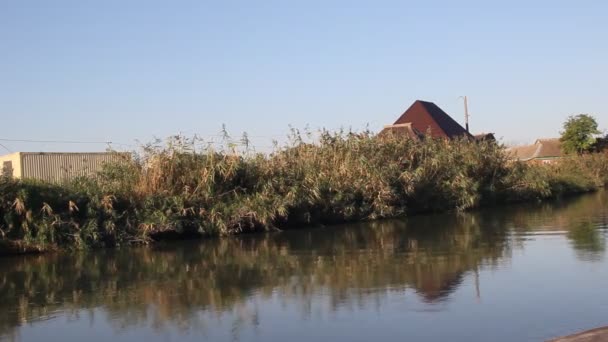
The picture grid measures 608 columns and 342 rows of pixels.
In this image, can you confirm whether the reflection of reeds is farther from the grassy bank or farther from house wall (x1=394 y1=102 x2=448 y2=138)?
house wall (x1=394 y1=102 x2=448 y2=138)

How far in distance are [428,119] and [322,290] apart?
1631 inches

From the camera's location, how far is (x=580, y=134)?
60.3 meters

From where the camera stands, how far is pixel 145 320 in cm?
955

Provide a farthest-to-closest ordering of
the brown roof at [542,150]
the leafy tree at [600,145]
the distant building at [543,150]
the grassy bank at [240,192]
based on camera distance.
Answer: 1. the brown roof at [542,150]
2. the distant building at [543,150]
3. the leafy tree at [600,145]
4. the grassy bank at [240,192]

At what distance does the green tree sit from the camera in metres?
59.8

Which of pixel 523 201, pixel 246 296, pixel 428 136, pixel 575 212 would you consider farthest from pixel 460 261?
pixel 523 201

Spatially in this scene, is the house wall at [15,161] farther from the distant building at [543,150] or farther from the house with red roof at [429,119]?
the distant building at [543,150]

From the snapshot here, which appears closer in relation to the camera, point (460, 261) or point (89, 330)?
point (89, 330)

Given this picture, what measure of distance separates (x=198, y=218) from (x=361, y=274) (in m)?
10.5

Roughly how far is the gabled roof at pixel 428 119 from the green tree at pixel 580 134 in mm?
13109

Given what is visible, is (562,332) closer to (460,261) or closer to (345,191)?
(460,261)

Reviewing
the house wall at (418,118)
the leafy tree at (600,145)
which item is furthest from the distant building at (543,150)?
the house wall at (418,118)

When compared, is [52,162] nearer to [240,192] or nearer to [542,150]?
[240,192]

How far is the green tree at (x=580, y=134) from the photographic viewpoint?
59.8 m
